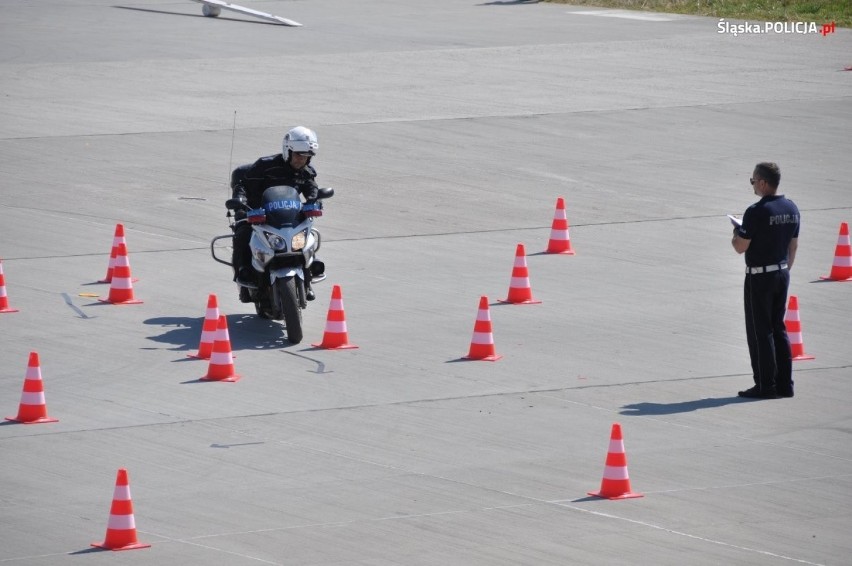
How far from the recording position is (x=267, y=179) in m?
13.9

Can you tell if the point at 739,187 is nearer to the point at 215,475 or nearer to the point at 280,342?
the point at 280,342

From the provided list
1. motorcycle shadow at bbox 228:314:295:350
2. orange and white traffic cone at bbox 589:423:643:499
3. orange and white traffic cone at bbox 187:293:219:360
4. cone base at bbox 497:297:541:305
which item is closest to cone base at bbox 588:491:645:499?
orange and white traffic cone at bbox 589:423:643:499

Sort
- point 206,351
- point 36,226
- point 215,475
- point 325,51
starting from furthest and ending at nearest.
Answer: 1. point 325,51
2. point 36,226
3. point 206,351
4. point 215,475

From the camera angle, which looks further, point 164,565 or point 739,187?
point 739,187

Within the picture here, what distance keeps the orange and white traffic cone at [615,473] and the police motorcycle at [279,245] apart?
4624 millimetres

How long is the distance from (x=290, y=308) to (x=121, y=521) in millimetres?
4888

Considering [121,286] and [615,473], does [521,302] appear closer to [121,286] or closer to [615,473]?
[121,286]

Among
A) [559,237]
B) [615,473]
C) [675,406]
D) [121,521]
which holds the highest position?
[559,237]

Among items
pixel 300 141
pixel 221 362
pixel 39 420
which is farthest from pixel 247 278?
pixel 39 420

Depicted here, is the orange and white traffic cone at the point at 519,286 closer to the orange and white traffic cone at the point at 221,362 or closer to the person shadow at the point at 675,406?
the person shadow at the point at 675,406

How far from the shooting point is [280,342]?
13.1m

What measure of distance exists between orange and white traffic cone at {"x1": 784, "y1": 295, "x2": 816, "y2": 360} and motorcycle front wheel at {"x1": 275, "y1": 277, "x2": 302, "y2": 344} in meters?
4.13

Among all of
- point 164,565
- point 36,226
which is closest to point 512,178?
point 36,226

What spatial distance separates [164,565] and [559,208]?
30.6 ft
